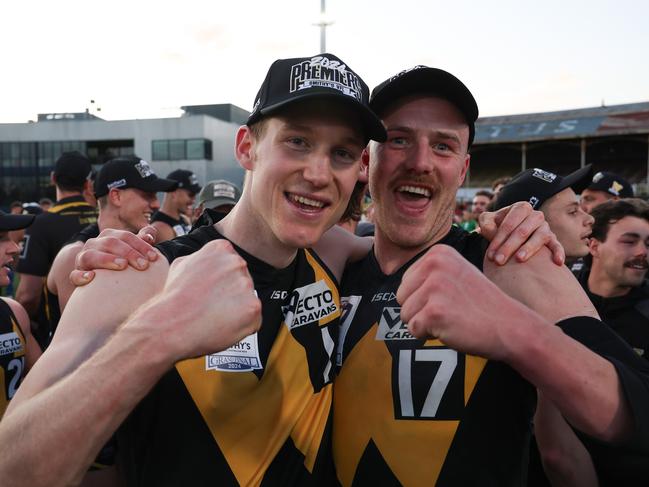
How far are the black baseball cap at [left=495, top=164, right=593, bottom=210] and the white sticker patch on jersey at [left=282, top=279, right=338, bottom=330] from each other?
2.24 m

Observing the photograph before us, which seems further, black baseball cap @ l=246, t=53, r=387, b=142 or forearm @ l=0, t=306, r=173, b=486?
black baseball cap @ l=246, t=53, r=387, b=142

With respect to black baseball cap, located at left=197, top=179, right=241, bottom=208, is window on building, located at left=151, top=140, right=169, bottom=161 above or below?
above

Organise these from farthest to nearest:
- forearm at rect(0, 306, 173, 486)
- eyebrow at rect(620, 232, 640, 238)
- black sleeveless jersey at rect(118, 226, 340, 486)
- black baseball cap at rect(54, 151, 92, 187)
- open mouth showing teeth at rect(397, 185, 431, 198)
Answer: black baseball cap at rect(54, 151, 92, 187) → eyebrow at rect(620, 232, 640, 238) → open mouth showing teeth at rect(397, 185, 431, 198) → black sleeveless jersey at rect(118, 226, 340, 486) → forearm at rect(0, 306, 173, 486)

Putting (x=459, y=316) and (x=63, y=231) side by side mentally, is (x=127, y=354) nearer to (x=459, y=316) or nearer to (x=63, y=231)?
(x=459, y=316)

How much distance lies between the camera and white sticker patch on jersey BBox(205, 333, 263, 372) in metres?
1.81

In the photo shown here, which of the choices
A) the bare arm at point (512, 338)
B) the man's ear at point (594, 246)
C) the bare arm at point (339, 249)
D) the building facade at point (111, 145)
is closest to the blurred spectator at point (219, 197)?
the bare arm at point (339, 249)

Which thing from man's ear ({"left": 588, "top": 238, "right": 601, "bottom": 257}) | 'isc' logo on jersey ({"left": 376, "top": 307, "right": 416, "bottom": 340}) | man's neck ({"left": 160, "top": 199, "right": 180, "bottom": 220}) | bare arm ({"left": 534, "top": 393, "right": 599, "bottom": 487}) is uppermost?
man's neck ({"left": 160, "top": 199, "right": 180, "bottom": 220})

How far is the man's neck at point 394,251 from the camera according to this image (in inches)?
89.7

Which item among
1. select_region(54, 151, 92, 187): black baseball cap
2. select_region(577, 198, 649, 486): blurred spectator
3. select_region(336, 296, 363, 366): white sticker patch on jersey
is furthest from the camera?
select_region(54, 151, 92, 187): black baseball cap

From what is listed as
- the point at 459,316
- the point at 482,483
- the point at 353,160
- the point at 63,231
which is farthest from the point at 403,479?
the point at 63,231

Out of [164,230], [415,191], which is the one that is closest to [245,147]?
[415,191]

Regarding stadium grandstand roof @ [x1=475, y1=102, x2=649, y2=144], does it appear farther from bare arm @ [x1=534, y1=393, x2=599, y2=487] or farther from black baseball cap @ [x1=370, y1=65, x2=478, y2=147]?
black baseball cap @ [x1=370, y1=65, x2=478, y2=147]

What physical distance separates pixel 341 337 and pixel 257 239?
549 millimetres

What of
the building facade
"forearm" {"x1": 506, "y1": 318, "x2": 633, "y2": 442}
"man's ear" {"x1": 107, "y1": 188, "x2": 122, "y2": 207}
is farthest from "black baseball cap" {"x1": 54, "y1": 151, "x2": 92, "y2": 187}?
the building facade
